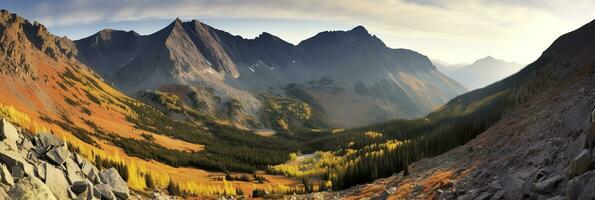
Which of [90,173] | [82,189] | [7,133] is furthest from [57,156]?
[82,189]

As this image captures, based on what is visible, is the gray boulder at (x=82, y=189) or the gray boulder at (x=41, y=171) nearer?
the gray boulder at (x=41, y=171)

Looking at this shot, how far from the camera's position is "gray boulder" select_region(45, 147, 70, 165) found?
154 feet

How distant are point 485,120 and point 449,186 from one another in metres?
101

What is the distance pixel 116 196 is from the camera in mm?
52812

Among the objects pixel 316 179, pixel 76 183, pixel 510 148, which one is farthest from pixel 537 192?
pixel 316 179

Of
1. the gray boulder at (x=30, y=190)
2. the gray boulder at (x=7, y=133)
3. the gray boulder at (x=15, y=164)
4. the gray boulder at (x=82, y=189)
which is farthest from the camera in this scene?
the gray boulder at (x=7, y=133)

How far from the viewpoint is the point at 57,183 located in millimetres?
41312

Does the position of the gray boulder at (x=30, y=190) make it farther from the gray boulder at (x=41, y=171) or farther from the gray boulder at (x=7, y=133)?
the gray boulder at (x=7, y=133)

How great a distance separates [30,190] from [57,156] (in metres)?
13.1

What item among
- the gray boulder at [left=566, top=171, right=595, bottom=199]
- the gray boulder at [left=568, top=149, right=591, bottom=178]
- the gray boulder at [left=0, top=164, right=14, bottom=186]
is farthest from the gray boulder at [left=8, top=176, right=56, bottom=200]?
the gray boulder at [left=568, top=149, right=591, bottom=178]

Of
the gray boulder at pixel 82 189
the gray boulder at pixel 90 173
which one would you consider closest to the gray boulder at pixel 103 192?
the gray boulder at pixel 82 189

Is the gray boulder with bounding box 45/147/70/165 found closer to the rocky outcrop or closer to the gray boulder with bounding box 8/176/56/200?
the rocky outcrop

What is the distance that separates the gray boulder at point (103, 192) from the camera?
1831 inches

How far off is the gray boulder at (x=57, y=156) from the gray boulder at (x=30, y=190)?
32.1 ft
